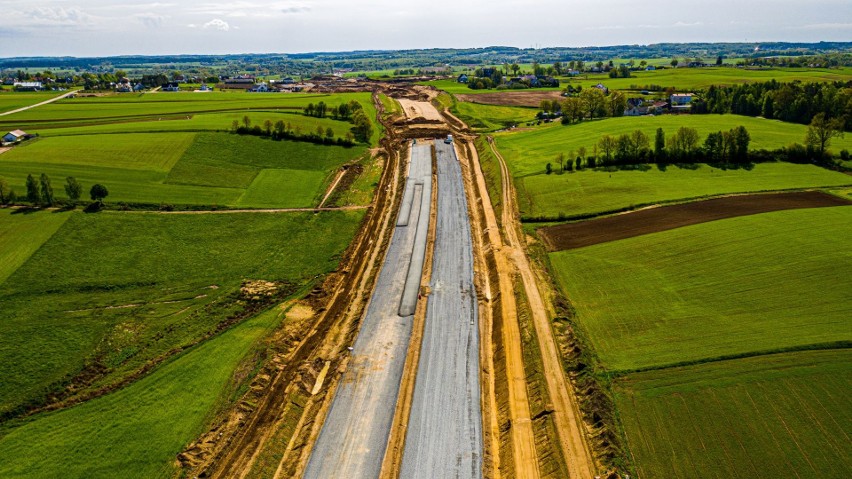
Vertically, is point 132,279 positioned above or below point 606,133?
below

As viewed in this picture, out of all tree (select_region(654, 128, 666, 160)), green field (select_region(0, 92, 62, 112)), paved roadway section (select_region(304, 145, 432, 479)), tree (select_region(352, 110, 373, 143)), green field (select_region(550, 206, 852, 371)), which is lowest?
paved roadway section (select_region(304, 145, 432, 479))

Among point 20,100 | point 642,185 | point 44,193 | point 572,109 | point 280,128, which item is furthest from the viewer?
point 20,100

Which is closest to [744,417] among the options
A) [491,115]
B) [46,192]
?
[46,192]

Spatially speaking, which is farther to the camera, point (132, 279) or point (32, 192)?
point (32, 192)

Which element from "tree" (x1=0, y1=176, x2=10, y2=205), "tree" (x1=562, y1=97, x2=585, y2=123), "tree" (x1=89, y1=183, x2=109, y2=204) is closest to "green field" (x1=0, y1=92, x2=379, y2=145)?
"tree" (x1=0, y1=176, x2=10, y2=205)

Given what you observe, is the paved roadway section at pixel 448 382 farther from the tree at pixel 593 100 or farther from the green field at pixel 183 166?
the tree at pixel 593 100

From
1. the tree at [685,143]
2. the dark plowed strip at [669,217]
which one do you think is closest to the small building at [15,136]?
the dark plowed strip at [669,217]

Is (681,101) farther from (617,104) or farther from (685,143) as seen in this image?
(685,143)

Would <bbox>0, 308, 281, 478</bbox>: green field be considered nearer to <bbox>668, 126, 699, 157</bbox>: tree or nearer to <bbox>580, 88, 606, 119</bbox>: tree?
<bbox>668, 126, 699, 157</bbox>: tree
